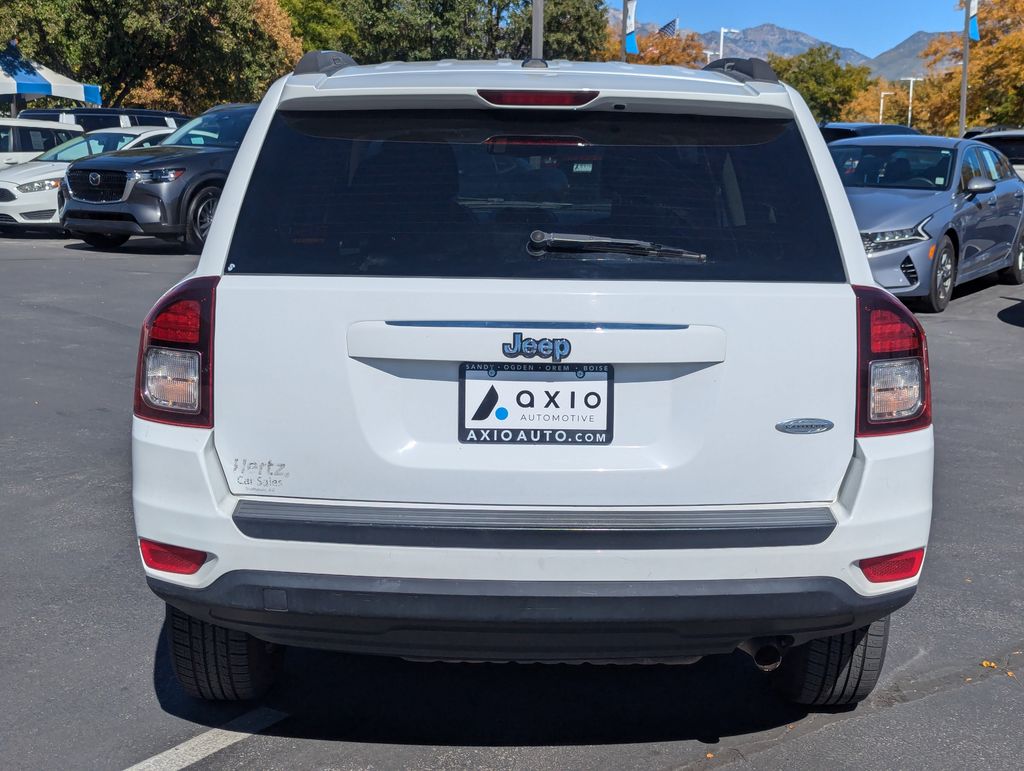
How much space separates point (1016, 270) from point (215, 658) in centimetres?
1366

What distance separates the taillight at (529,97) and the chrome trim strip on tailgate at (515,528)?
102cm

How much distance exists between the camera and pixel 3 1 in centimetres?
3712

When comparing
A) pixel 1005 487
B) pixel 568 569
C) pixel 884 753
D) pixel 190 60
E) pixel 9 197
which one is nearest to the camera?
pixel 568 569

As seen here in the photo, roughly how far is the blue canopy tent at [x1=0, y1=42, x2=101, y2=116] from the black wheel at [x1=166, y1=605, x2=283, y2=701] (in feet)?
97.4

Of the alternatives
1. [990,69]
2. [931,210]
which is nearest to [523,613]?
[931,210]

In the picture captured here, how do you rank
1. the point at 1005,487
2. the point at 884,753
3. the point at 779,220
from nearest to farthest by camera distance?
the point at 779,220, the point at 884,753, the point at 1005,487

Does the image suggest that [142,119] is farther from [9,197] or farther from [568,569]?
[568,569]

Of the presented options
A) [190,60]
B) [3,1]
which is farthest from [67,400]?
[190,60]

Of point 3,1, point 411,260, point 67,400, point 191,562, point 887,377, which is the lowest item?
point 67,400

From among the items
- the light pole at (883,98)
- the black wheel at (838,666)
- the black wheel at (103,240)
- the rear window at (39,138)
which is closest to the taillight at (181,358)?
the black wheel at (838,666)

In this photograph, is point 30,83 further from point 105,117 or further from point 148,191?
point 148,191

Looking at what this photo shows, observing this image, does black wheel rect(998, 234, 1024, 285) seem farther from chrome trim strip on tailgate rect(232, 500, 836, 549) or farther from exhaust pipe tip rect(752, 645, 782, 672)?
chrome trim strip on tailgate rect(232, 500, 836, 549)

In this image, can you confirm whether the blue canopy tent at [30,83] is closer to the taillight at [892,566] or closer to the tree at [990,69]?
the tree at [990,69]

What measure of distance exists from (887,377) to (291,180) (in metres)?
1.57
